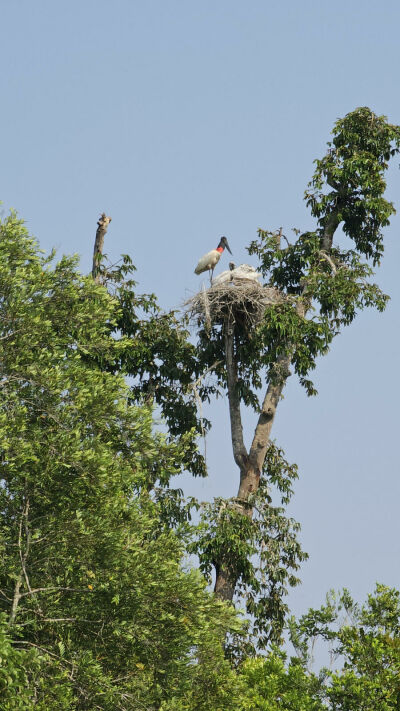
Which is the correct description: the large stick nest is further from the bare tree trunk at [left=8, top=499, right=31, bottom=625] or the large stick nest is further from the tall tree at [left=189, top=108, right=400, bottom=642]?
the bare tree trunk at [left=8, top=499, right=31, bottom=625]

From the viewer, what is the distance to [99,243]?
28844 millimetres

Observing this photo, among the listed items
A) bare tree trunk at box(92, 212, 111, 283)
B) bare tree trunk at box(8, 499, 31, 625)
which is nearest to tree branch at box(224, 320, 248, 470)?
bare tree trunk at box(92, 212, 111, 283)

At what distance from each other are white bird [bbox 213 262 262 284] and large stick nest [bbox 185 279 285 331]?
3.3 inches

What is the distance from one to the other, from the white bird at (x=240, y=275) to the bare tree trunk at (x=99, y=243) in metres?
3.30

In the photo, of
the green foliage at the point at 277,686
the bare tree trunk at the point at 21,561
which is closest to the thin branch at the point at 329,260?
the green foliage at the point at 277,686

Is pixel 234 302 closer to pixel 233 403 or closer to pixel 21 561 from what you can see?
pixel 233 403

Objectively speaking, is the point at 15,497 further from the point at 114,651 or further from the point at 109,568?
the point at 114,651

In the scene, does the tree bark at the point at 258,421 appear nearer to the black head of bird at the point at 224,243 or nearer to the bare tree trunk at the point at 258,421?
the bare tree trunk at the point at 258,421

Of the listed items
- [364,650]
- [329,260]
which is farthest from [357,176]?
[364,650]

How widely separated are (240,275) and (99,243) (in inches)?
159

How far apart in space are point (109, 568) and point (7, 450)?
102 inches

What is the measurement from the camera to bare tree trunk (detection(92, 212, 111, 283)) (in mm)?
28703

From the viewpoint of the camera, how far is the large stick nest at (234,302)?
28297 mm

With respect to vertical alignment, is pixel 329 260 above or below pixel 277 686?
above
